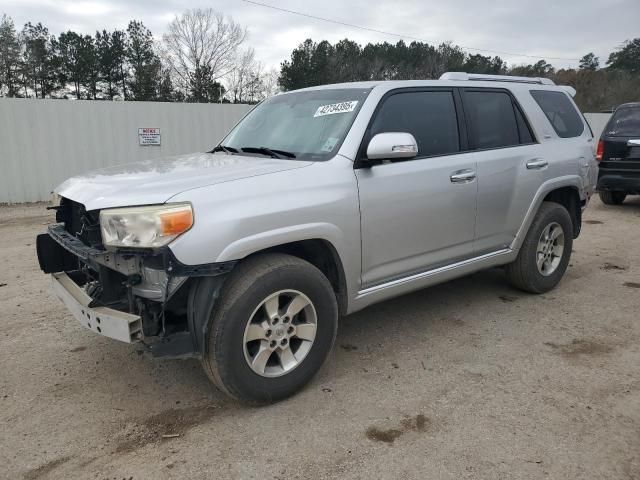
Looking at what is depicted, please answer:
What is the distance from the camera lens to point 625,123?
902 cm

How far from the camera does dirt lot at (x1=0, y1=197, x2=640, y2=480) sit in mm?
2420

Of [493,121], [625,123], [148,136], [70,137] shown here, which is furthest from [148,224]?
[148,136]

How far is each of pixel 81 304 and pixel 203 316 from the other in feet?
2.51

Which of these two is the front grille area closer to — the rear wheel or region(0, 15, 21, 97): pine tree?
the rear wheel

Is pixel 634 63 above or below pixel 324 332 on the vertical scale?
above

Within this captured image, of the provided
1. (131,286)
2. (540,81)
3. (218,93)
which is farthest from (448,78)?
(218,93)

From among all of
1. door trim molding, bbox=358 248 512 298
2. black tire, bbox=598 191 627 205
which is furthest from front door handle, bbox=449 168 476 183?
black tire, bbox=598 191 627 205

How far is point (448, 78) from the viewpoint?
4.15 metres

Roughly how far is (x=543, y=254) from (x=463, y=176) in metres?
1.57

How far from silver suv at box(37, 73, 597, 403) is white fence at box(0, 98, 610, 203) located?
9.10 meters

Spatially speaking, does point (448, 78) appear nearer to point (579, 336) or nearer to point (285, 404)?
point (579, 336)

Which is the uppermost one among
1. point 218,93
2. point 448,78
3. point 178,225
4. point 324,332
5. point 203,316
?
point 218,93

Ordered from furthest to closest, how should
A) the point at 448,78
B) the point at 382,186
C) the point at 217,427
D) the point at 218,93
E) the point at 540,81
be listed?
the point at 218,93 → the point at 540,81 → the point at 448,78 → the point at 382,186 → the point at 217,427

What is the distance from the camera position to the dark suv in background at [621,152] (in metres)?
8.73
